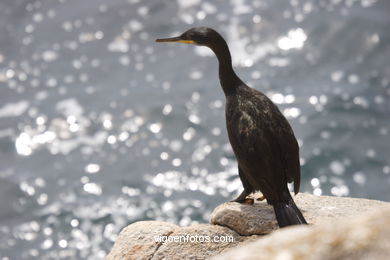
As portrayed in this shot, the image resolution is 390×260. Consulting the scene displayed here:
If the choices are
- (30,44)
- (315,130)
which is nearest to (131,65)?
(30,44)

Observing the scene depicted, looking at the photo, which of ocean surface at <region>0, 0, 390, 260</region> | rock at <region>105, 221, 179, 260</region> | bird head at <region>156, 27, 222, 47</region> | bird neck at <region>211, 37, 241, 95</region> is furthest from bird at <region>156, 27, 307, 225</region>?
ocean surface at <region>0, 0, 390, 260</region>

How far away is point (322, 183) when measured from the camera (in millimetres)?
13469

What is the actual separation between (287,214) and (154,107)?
9367 millimetres

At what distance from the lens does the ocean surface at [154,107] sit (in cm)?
1332

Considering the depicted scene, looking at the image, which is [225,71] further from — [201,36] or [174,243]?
[174,243]

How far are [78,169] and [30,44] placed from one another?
17.1 ft

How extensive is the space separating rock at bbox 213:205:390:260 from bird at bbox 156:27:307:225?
10.1ft

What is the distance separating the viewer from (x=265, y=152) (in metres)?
6.82

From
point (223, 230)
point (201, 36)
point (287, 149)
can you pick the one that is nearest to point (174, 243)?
point (223, 230)

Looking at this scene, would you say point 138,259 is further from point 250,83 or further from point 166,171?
point 250,83

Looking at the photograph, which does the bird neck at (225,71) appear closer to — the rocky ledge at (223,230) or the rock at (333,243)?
the rocky ledge at (223,230)

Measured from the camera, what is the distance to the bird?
21.8ft

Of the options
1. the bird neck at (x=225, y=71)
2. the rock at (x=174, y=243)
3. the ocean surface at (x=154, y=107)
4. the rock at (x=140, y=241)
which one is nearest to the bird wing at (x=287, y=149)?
the rock at (x=174, y=243)

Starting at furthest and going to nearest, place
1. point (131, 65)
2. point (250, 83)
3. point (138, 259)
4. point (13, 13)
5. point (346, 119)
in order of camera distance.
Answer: point (13, 13) → point (131, 65) → point (250, 83) → point (346, 119) → point (138, 259)
